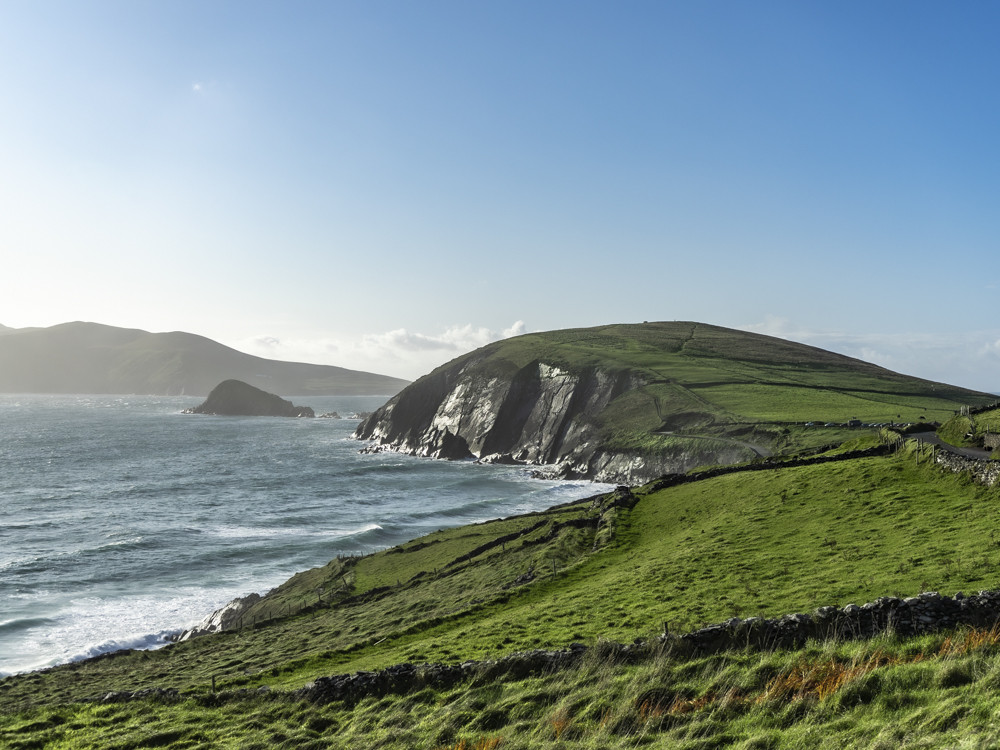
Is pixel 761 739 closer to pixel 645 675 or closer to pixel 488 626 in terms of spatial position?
pixel 645 675

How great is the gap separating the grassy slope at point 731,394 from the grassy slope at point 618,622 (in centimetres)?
5934

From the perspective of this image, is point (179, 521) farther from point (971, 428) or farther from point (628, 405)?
point (628, 405)

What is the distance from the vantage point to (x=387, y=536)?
75062mm

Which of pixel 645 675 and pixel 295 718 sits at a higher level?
pixel 645 675

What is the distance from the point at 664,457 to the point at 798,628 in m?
92.0

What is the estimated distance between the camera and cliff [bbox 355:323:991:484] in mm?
108125

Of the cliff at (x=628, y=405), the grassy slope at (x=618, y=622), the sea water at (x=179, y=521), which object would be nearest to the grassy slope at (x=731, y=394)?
the cliff at (x=628, y=405)

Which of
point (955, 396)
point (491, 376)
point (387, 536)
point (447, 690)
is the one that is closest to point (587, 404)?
point (491, 376)

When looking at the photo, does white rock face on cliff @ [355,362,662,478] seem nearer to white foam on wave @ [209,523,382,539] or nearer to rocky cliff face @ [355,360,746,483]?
rocky cliff face @ [355,360,746,483]

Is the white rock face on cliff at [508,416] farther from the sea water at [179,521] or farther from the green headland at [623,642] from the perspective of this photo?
the green headland at [623,642]

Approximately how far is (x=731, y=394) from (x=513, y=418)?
5172 centimetres

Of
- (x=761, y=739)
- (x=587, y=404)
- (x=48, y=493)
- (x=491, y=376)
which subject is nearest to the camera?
(x=761, y=739)

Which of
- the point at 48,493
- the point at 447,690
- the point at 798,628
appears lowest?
the point at 48,493

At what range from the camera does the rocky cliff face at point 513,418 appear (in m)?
129
